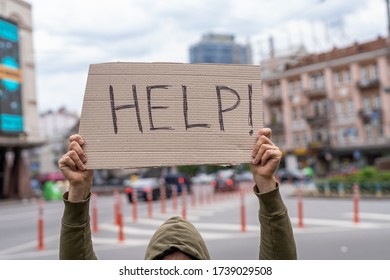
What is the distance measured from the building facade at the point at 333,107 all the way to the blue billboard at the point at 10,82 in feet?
103

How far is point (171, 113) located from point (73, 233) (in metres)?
0.61

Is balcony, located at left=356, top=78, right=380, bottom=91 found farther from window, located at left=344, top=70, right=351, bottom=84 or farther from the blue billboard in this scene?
the blue billboard

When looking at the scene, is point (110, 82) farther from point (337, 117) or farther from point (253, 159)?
point (337, 117)

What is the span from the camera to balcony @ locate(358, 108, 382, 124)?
47.9 meters

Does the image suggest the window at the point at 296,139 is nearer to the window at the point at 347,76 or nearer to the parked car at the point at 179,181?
the window at the point at 347,76

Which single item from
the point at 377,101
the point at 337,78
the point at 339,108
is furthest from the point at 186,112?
the point at 339,108

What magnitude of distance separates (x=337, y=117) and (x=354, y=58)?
6863 millimetres

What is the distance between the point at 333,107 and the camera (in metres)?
53.3

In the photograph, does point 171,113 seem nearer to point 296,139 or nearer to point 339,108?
point 339,108

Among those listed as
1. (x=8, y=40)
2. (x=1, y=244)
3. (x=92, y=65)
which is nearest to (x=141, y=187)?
(x=8, y=40)

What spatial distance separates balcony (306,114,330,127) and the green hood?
177ft

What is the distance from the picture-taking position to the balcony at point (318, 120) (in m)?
54.5

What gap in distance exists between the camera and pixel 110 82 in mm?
2152

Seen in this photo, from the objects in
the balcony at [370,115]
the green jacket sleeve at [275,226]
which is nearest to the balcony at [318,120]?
the balcony at [370,115]
